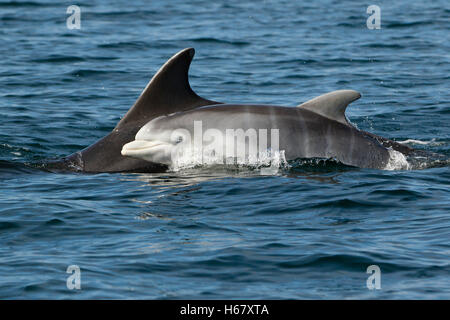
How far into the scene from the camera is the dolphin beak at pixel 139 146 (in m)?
13.2

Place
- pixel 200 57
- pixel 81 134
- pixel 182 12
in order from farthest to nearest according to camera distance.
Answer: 1. pixel 182 12
2. pixel 200 57
3. pixel 81 134

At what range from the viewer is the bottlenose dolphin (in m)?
12.8

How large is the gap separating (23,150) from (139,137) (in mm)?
3312

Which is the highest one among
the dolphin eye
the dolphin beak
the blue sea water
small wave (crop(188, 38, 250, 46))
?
small wave (crop(188, 38, 250, 46))

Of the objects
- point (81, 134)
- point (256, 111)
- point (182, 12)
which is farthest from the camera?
point (182, 12)

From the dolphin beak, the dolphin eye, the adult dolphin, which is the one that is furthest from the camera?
the dolphin beak

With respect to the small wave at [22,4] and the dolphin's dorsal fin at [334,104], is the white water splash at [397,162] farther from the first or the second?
the small wave at [22,4]

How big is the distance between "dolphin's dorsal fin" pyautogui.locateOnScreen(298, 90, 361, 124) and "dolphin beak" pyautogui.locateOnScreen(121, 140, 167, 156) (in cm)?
234

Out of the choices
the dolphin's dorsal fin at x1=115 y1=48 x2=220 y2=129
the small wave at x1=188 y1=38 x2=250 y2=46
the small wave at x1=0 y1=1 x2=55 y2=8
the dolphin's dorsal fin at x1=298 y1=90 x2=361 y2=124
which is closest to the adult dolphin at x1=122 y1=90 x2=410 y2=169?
the dolphin's dorsal fin at x1=298 y1=90 x2=361 y2=124

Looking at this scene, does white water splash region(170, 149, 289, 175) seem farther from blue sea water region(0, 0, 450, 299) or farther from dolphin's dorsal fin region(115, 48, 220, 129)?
dolphin's dorsal fin region(115, 48, 220, 129)

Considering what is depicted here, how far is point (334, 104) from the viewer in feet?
42.0
